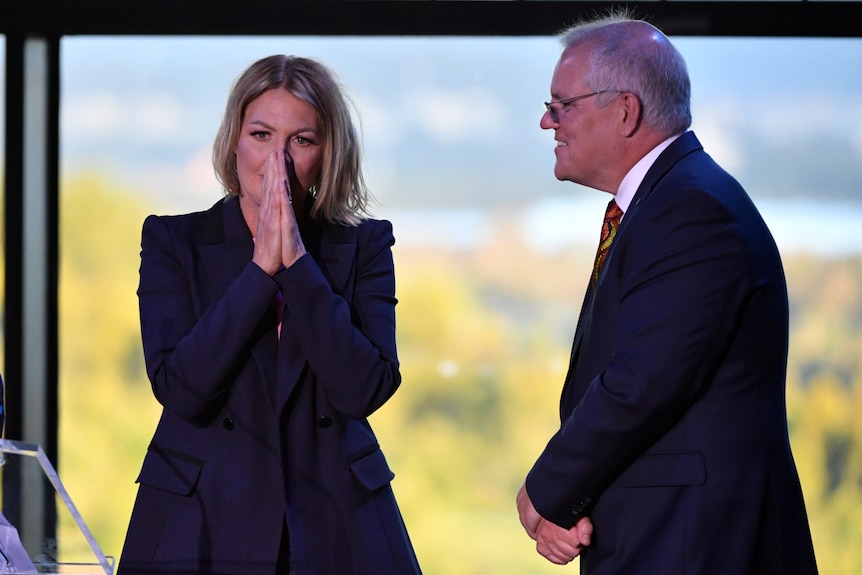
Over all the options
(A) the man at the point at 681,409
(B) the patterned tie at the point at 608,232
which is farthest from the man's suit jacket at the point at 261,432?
(B) the patterned tie at the point at 608,232

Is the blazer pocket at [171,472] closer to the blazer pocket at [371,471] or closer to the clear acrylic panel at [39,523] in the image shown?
the blazer pocket at [371,471]

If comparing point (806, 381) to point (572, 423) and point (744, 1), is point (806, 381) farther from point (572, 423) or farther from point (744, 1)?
point (572, 423)

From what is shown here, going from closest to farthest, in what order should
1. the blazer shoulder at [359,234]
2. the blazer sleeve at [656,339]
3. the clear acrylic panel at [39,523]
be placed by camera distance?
the clear acrylic panel at [39,523]
the blazer sleeve at [656,339]
the blazer shoulder at [359,234]

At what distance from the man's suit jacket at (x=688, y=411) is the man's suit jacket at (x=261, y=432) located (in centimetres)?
35

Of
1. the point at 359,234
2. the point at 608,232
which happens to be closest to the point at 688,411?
the point at 608,232

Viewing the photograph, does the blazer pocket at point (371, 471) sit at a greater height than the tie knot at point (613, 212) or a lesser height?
lesser

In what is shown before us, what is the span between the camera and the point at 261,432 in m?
2.09

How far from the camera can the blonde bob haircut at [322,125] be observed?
2.21 metres

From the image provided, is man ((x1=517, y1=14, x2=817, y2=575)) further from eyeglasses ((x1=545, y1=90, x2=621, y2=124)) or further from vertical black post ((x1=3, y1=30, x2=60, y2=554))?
vertical black post ((x1=3, y1=30, x2=60, y2=554))

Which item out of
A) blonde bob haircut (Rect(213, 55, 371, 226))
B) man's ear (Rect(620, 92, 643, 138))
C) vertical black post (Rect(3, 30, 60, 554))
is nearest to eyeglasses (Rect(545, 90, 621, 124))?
man's ear (Rect(620, 92, 643, 138))

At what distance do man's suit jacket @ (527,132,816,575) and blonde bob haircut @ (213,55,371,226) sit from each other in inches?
24.0

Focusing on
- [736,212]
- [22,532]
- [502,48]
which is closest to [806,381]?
[502,48]

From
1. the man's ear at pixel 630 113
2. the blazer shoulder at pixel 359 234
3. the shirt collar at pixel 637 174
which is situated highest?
the man's ear at pixel 630 113

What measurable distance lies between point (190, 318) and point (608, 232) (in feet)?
2.75
